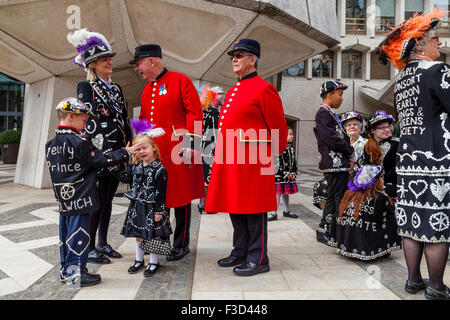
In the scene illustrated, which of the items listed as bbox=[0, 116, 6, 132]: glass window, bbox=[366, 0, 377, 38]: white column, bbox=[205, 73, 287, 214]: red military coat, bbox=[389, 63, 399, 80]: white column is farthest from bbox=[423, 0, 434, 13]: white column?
bbox=[0, 116, 6, 132]: glass window

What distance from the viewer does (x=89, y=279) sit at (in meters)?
2.81

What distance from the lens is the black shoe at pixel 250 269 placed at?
305cm

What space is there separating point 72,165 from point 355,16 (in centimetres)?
2309

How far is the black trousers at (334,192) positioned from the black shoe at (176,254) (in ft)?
5.54

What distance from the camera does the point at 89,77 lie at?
134 inches

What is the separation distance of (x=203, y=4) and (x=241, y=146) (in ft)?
15.7

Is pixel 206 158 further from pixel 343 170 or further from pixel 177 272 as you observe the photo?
pixel 177 272

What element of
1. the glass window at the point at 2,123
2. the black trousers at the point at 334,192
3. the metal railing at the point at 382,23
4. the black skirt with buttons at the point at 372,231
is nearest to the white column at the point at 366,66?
the metal railing at the point at 382,23

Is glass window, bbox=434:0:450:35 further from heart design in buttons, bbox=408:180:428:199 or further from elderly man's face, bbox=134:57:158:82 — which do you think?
elderly man's face, bbox=134:57:158:82

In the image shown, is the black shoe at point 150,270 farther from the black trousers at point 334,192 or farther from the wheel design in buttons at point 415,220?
the wheel design in buttons at point 415,220

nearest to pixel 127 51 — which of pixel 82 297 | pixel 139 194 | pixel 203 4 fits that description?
pixel 203 4

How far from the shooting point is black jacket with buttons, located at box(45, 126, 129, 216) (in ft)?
8.78

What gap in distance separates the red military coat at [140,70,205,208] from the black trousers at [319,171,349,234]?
1.65m

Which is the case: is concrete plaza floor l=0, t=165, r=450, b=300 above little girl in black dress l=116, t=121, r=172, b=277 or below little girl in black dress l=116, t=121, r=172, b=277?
below
